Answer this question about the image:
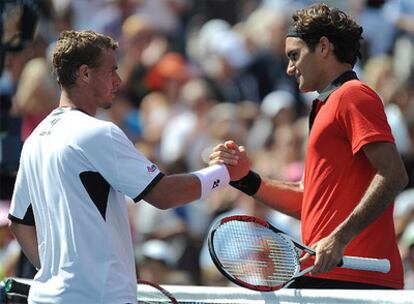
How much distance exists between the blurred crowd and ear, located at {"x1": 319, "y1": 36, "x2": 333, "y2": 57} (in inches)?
136

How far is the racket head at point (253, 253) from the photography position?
5.05 metres

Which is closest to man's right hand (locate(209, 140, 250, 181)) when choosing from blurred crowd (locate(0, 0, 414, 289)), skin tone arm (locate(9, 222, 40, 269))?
skin tone arm (locate(9, 222, 40, 269))

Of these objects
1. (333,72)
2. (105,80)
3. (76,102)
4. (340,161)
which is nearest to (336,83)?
(333,72)

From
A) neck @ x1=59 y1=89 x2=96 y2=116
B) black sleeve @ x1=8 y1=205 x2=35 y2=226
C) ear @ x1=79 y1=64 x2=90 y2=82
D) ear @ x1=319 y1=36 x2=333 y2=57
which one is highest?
ear @ x1=79 y1=64 x2=90 y2=82

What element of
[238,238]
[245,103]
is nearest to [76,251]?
[238,238]

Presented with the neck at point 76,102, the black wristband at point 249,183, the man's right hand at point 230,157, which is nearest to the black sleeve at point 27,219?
the neck at point 76,102

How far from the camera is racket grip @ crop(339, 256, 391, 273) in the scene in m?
5.00

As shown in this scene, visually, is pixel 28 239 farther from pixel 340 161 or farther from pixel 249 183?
pixel 340 161

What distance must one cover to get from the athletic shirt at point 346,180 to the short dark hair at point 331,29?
188 mm

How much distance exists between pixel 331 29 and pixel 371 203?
2.99ft

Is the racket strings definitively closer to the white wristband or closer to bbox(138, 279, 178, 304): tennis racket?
the white wristband

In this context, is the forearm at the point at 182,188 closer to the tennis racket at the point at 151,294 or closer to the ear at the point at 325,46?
the tennis racket at the point at 151,294

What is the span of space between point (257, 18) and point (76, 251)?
8780 millimetres

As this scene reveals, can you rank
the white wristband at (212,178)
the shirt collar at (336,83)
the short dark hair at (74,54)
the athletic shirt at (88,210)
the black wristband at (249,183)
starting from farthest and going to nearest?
the black wristband at (249,183) < the shirt collar at (336,83) < the white wristband at (212,178) < the short dark hair at (74,54) < the athletic shirt at (88,210)
